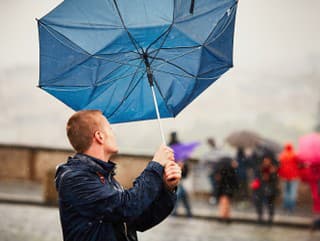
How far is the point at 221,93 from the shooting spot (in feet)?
76.9

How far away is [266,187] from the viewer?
12.3 m

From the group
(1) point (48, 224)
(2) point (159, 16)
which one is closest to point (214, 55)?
(2) point (159, 16)

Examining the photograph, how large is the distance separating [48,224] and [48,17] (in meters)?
8.70

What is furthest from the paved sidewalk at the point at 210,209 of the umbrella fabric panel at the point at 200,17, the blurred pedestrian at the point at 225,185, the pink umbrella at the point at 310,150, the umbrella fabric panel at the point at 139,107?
the umbrella fabric panel at the point at 200,17

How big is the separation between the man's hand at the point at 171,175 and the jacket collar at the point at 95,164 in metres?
0.24

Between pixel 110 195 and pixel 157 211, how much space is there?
0.28m

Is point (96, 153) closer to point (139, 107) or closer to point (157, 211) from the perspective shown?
point (157, 211)

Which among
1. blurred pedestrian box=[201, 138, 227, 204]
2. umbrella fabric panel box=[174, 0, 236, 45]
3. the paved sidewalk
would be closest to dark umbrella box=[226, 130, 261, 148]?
blurred pedestrian box=[201, 138, 227, 204]

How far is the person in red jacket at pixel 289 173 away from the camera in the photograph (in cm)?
1247

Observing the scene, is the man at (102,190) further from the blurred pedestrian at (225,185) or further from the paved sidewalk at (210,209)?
the paved sidewalk at (210,209)

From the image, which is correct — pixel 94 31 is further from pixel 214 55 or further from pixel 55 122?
pixel 55 122

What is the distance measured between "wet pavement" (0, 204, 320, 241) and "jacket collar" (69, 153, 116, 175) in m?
6.91

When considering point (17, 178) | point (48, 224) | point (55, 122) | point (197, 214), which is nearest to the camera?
point (48, 224)

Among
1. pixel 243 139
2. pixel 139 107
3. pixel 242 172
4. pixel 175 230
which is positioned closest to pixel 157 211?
pixel 139 107
